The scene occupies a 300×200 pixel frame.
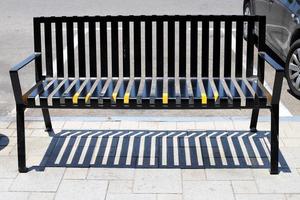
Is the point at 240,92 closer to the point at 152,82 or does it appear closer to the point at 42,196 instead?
the point at 152,82

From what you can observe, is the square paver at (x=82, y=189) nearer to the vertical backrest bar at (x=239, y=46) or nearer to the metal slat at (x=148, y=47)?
the metal slat at (x=148, y=47)

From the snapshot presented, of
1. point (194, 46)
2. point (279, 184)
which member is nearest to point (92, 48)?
point (194, 46)

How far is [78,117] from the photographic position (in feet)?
21.0

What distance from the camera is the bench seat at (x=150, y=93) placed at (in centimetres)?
479

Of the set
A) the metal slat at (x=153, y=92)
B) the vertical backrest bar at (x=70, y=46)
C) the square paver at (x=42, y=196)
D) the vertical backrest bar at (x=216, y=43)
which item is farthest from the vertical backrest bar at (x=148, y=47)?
the square paver at (x=42, y=196)

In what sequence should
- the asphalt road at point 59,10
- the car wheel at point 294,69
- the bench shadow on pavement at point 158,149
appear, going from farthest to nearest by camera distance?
the asphalt road at point 59,10 → the car wheel at point 294,69 → the bench shadow on pavement at point 158,149

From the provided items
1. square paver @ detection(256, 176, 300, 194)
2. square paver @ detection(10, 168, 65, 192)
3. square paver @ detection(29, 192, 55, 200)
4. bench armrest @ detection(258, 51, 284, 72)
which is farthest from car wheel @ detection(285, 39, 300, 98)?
square paver @ detection(29, 192, 55, 200)

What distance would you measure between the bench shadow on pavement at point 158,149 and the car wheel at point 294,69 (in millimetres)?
1642

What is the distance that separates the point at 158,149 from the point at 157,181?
2.36 ft

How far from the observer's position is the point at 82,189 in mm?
4637

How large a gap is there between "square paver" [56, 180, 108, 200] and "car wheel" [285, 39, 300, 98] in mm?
3388

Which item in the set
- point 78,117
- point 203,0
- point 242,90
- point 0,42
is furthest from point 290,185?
point 203,0

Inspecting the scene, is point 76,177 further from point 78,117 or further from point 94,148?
point 78,117

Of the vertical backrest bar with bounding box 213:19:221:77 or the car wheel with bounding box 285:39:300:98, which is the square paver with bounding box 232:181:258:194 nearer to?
the vertical backrest bar with bounding box 213:19:221:77
